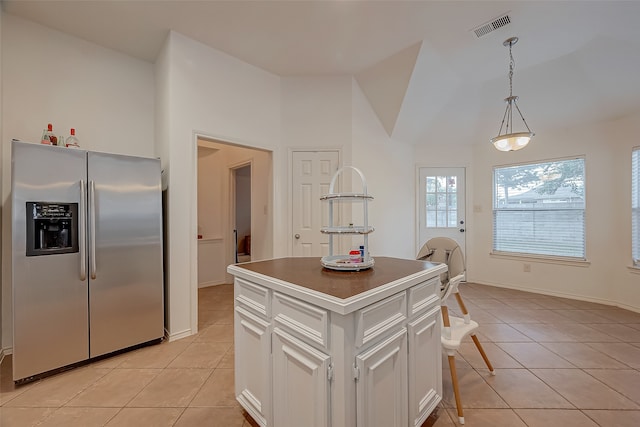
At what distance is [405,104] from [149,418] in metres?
4.00

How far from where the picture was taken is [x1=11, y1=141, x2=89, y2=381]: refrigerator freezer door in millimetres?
1909

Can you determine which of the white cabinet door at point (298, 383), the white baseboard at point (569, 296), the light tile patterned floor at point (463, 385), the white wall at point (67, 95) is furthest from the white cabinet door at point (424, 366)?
the white baseboard at point (569, 296)

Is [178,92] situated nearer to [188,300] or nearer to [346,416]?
[188,300]

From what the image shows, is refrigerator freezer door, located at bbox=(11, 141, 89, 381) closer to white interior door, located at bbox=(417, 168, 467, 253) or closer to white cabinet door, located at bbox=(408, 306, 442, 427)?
white cabinet door, located at bbox=(408, 306, 442, 427)

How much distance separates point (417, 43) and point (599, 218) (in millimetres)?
3386

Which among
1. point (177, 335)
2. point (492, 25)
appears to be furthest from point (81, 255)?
point (492, 25)

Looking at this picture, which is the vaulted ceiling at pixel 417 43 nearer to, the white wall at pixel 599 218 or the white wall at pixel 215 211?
the white wall at pixel 599 218

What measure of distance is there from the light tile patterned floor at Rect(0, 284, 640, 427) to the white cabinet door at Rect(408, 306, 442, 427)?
0.77 feet

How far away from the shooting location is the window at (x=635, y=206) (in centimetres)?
330

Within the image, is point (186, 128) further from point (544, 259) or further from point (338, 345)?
point (544, 259)

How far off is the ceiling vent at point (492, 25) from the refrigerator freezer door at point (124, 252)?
337cm

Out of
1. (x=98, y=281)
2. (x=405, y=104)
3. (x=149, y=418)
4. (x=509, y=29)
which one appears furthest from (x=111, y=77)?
(x=509, y=29)

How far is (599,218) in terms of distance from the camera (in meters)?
3.62

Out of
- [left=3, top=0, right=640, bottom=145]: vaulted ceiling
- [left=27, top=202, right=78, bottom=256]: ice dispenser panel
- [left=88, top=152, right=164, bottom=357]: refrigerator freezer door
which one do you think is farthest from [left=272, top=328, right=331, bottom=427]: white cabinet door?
[left=3, top=0, right=640, bottom=145]: vaulted ceiling
